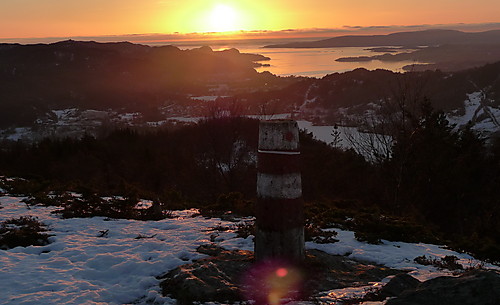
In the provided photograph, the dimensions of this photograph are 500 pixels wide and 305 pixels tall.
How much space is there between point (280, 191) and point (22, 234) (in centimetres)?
529

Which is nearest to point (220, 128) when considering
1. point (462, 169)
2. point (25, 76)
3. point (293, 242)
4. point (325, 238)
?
point (462, 169)

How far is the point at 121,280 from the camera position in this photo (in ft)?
17.7

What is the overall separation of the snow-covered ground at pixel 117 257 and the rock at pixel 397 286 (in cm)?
35

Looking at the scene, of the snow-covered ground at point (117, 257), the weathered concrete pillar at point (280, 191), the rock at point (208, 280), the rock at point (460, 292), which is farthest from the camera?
the weathered concrete pillar at point (280, 191)

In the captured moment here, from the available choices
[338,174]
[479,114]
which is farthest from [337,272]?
[479,114]

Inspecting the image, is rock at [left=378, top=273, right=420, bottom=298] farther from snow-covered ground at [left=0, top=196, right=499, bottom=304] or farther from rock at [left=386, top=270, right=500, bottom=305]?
rock at [left=386, top=270, right=500, bottom=305]

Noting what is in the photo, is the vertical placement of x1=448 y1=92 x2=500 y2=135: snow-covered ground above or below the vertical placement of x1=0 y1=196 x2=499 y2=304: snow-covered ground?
below

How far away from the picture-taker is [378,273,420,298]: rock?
4.57m

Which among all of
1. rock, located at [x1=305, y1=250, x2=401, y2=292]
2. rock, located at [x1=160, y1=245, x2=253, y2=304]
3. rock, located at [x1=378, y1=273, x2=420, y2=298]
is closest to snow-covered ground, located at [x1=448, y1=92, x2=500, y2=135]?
rock, located at [x1=305, y1=250, x2=401, y2=292]

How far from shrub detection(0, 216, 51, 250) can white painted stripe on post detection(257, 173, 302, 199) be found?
460 cm

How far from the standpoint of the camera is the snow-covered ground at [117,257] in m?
4.88

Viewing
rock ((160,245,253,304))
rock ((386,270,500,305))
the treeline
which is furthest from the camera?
the treeline

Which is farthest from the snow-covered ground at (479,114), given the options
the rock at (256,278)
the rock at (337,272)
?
the rock at (256,278)

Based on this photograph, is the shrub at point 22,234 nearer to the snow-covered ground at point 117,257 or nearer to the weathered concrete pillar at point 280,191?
the snow-covered ground at point 117,257
